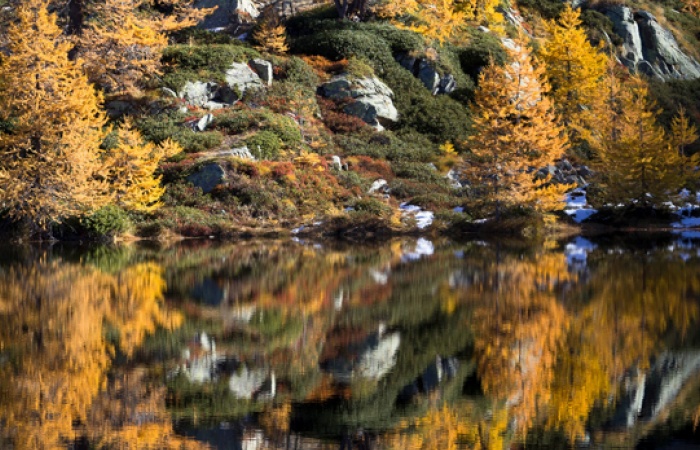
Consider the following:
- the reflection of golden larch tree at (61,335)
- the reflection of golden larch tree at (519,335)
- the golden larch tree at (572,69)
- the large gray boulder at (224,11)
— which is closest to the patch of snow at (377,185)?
the golden larch tree at (572,69)

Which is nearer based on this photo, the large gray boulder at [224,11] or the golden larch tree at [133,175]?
the golden larch tree at [133,175]

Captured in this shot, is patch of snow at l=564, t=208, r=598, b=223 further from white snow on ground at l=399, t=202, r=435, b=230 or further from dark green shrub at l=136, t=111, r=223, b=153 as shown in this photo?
dark green shrub at l=136, t=111, r=223, b=153

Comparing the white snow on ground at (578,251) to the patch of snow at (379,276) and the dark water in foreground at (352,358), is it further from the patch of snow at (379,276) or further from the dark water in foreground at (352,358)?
the patch of snow at (379,276)

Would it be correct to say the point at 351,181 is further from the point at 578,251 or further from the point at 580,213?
the point at 578,251

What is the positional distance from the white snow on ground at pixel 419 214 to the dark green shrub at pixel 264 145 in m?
6.53

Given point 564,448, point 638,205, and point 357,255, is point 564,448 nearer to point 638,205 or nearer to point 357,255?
point 357,255

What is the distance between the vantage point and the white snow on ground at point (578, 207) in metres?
39.2

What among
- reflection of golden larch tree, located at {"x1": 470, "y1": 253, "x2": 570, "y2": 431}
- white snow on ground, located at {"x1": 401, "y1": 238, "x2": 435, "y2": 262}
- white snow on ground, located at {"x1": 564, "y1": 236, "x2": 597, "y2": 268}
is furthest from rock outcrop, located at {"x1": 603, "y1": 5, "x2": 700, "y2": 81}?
reflection of golden larch tree, located at {"x1": 470, "y1": 253, "x2": 570, "y2": 431}

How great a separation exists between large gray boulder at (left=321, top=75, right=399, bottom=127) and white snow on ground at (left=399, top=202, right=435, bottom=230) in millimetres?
8545

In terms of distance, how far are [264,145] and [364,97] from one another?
937 cm

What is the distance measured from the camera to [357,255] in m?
26.8

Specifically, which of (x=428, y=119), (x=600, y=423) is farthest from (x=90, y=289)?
(x=428, y=119)

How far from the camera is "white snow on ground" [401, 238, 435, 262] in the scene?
25.3 meters

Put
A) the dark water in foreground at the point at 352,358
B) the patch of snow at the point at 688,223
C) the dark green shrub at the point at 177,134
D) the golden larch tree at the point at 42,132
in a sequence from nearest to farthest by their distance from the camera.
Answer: the dark water in foreground at the point at 352,358, the golden larch tree at the point at 42,132, the dark green shrub at the point at 177,134, the patch of snow at the point at 688,223
